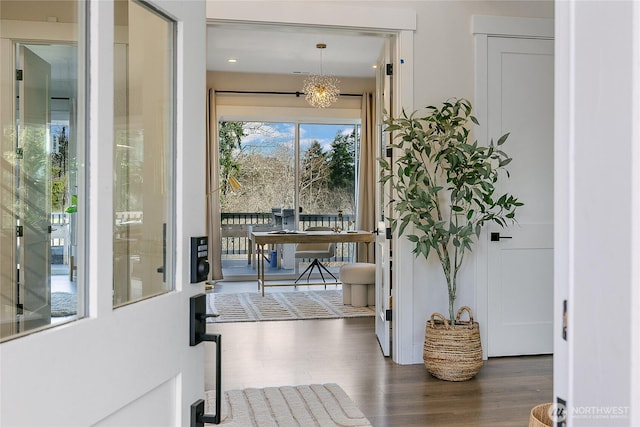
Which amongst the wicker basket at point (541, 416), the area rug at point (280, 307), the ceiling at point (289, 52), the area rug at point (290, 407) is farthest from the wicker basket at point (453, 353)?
the ceiling at point (289, 52)

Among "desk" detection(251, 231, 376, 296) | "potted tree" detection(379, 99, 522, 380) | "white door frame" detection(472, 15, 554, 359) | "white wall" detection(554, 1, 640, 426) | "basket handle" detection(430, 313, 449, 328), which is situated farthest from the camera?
"desk" detection(251, 231, 376, 296)

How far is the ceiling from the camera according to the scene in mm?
6387

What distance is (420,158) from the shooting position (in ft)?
13.8

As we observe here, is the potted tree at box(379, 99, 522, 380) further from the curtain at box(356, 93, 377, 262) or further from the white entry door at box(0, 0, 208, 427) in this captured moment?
the curtain at box(356, 93, 377, 262)

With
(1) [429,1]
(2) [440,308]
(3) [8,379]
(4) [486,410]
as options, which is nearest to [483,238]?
(2) [440,308]

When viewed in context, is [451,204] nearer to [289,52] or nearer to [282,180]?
[289,52]

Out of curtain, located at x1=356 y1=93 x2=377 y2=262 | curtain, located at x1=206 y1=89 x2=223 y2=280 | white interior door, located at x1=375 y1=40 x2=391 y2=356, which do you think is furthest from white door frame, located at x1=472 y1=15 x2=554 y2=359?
curtain, located at x1=206 y1=89 x2=223 y2=280

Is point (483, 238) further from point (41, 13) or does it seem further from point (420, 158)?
point (41, 13)

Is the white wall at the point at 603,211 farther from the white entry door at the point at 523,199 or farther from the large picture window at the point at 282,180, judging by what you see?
the large picture window at the point at 282,180

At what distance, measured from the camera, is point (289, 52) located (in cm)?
709

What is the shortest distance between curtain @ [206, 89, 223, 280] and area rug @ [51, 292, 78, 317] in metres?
7.15

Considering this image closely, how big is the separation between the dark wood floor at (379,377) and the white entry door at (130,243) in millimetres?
2214

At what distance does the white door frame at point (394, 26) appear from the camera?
3916mm

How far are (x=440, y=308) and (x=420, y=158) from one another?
1.16 metres
